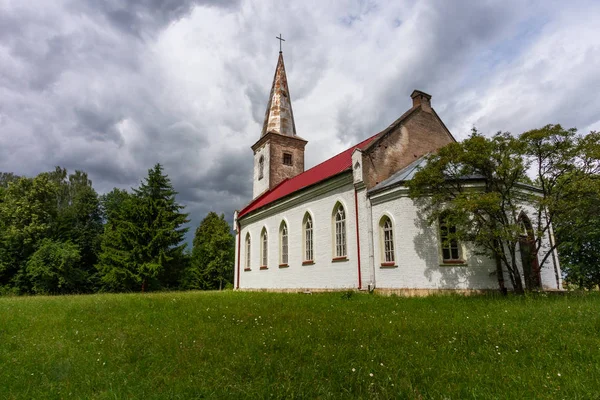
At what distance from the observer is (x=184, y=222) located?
3244cm

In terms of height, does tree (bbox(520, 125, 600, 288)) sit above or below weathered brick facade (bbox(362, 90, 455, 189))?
below

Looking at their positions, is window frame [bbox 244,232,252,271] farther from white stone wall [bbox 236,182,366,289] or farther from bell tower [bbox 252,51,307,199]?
bell tower [bbox 252,51,307,199]

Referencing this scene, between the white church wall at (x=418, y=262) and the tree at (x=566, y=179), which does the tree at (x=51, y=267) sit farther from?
the tree at (x=566, y=179)

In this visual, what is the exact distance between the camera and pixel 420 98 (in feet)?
62.7

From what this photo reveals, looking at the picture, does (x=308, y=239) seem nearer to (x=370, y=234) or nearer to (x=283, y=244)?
(x=283, y=244)

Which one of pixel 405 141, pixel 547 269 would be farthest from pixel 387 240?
pixel 547 269

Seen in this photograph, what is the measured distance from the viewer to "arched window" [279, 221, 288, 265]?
72.9 ft

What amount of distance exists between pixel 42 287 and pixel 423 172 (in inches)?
1352

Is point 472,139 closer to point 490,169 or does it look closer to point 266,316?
point 490,169

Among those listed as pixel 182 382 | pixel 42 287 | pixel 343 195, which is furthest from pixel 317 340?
pixel 42 287

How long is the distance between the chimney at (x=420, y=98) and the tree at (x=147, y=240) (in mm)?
22516

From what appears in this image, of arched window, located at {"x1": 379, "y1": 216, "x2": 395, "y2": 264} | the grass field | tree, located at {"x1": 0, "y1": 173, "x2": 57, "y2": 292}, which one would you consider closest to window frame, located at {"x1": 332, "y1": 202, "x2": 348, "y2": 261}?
arched window, located at {"x1": 379, "y1": 216, "x2": 395, "y2": 264}

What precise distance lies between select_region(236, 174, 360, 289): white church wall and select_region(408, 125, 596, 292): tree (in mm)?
4621

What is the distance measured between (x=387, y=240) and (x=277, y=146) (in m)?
17.6
